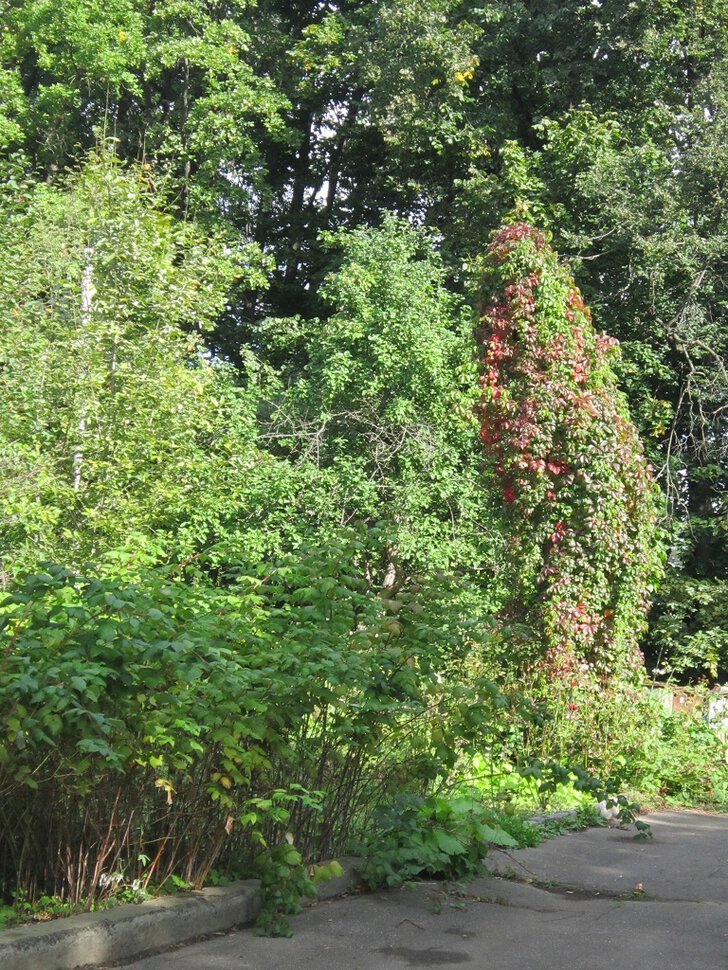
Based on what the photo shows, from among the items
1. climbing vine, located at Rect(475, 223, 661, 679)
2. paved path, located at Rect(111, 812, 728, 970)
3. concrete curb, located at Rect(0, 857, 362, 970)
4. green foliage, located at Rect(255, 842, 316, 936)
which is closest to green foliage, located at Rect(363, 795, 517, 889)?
paved path, located at Rect(111, 812, 728, 970)

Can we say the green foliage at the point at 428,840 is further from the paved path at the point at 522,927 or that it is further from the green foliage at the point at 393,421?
the green foliage at the point at 393,421

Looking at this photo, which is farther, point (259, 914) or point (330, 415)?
point (330, 415)

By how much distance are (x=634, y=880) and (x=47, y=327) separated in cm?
1192

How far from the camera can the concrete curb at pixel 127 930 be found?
4332 mm

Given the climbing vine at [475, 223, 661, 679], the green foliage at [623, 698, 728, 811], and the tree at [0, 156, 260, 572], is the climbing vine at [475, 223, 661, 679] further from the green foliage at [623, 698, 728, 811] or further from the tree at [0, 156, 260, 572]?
the tree at [0, 156, 260, 572]

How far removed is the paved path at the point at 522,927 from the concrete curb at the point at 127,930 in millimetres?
94

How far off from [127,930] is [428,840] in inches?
93.7

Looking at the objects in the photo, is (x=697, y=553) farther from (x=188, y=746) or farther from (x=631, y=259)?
(x=188, y=746)

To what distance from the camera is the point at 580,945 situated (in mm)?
5609

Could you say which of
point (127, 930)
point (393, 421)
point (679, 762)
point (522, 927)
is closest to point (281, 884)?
point (127, 930)

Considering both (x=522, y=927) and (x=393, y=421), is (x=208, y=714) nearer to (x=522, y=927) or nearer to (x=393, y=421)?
(x=522, y=927)

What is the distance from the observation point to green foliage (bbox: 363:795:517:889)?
645cm

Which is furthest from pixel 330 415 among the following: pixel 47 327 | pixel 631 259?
pixel 631 259

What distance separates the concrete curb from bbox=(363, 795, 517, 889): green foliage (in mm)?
950
